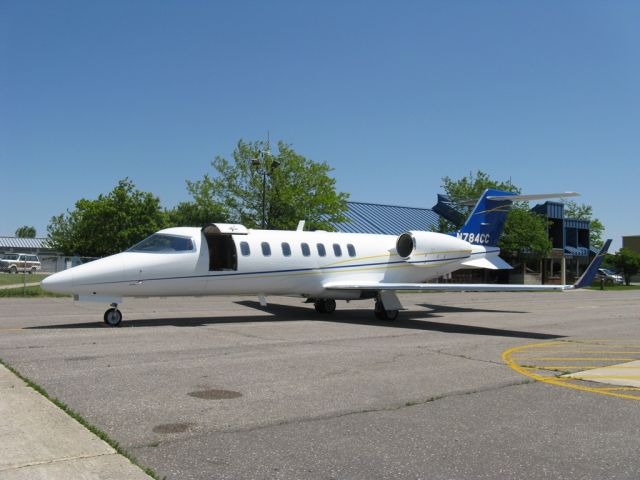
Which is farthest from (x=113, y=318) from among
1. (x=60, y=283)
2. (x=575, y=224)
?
(x=575, y=224)

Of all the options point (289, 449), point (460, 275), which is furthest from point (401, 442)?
point (460, 275)

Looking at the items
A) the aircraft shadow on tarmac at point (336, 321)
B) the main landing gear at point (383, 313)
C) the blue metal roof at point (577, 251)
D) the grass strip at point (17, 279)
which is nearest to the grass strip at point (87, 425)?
the aircraft shadow on tarmac at point (336, 321)

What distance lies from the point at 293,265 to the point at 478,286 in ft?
17.1

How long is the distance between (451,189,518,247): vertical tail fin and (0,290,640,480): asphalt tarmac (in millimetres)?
8492

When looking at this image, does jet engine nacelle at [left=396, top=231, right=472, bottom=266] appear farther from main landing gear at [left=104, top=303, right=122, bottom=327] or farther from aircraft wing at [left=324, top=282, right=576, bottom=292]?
main landing gear at [left=104, top=303, right=122, bottom=327]

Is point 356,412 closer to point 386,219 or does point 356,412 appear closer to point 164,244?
point 164,244

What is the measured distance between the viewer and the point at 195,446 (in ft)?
16.9

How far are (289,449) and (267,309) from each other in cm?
1548

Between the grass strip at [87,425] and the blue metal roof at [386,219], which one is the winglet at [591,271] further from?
the blue metal roof at [386,219]

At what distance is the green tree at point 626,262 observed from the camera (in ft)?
A: 210

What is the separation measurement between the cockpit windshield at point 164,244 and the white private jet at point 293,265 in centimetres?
2

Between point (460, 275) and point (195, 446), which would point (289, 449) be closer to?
point (195, 446)

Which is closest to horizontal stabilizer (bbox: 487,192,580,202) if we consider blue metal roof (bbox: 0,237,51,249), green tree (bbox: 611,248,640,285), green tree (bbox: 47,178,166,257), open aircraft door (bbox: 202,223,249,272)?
open aircraft door (bbox: 202,223,249,272)

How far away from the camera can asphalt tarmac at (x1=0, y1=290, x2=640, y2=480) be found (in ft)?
16.2
